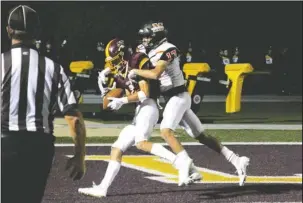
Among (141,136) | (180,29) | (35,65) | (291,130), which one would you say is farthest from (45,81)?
(180,29)

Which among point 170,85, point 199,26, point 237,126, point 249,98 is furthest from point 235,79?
point 170,85

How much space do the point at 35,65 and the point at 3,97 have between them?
0.86 ft

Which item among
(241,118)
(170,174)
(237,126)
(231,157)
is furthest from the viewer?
(241,118)

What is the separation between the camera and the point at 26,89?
16.0ft

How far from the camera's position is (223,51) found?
3134 cm

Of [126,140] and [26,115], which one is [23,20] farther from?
[126,140]

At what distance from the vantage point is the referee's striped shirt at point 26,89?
4.87 m

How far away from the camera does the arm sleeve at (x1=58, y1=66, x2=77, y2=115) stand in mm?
4957

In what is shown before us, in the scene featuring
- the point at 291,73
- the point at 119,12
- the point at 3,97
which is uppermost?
the point at 3,97

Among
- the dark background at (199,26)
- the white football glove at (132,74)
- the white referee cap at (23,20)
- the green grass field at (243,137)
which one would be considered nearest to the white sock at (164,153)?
the white football glove at (132,74)

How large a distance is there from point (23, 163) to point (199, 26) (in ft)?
98.0

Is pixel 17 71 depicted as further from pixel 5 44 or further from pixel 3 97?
pixel 5 44

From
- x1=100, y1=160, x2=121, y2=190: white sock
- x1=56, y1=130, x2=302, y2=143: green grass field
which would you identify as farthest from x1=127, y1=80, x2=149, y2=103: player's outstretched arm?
x1=56, y1=130, x2=302, y2=143: green grass field

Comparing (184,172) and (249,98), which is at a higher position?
(184,172)
